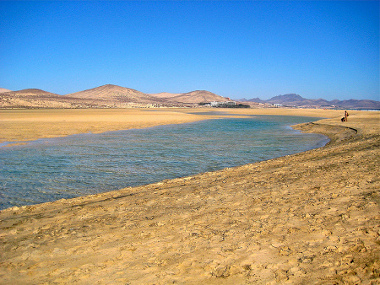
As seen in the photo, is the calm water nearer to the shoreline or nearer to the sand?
the sand

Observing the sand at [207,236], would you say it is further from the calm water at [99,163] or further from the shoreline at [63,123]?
the shoreline at [63,123]

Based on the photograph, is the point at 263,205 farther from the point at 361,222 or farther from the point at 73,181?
the point at 73,181

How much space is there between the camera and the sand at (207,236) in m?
3.13

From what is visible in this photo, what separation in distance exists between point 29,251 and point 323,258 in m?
3.51

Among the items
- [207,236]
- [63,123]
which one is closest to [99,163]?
[207,236]

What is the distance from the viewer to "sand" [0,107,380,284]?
3127 millimetres

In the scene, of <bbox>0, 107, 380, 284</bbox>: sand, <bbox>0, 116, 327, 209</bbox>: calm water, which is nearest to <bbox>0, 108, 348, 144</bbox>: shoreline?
<bbox>0, 116, 327, 209</bbox>: calm water

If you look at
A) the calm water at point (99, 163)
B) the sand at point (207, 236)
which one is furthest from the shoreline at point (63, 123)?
the sand at point (207, 236)

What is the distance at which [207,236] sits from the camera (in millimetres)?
3924

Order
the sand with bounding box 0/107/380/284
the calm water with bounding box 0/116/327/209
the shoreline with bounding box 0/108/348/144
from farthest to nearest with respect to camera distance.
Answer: the shoreline with bounding box 0/108/348/144 < the calm water with bounding box 0/116/327/209 < the sand with bounding box 0/107/380/284

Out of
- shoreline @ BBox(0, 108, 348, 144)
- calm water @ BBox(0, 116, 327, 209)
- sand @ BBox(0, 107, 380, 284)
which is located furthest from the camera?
shoreline @ BBox(0, 108, 348, 144)

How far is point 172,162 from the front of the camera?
1044cm

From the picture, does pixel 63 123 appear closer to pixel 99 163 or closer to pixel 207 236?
pixel 99 163

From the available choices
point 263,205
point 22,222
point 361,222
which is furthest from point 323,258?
point 22,222
